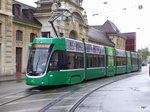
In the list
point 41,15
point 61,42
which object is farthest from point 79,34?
point 61,42

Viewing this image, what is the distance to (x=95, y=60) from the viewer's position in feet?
78.2

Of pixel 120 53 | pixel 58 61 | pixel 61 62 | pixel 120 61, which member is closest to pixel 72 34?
pixel 120 53

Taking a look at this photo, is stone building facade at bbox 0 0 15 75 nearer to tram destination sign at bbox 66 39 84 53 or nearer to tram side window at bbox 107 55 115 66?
tram side window at bbox 107 55 115 66

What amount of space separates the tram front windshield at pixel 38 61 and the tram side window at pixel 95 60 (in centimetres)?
652

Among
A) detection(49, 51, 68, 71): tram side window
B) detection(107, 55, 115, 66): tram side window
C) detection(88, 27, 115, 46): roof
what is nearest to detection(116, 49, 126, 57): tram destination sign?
detection(107, 55, 115, 66): tram side window

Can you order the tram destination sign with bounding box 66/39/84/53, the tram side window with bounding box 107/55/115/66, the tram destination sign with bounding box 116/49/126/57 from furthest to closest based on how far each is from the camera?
the tram destination sign with bounding box 116/49/126/57 < the tram side window with bounding box 107/55/115/66 < the tram destination sign with bounding box 66/39/84/53

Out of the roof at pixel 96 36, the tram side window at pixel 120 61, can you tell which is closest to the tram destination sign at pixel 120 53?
the tram side window at pixel 120 61

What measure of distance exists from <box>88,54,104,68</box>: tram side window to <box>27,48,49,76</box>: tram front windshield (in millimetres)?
6524

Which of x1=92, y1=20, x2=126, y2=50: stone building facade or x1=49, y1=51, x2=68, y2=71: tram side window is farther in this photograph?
x1=92, y1=20, x2=126, y2=50: stone building facade

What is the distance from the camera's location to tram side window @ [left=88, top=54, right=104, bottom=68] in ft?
73.4

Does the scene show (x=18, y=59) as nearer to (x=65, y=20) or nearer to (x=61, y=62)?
(x=65, y=20)

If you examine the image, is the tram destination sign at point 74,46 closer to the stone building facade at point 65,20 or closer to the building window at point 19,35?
the building window at point 19,35

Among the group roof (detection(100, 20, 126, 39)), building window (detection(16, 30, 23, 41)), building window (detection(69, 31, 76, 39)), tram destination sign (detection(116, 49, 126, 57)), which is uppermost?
roof (detection(100, 20, 126, 39))

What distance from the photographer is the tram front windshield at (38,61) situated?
628 inches
